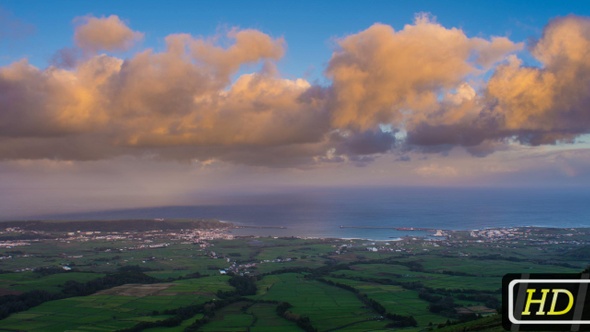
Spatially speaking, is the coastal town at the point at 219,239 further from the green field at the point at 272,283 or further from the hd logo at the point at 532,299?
the hd logo at the point at 532,299

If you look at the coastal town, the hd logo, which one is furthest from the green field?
the hd logo

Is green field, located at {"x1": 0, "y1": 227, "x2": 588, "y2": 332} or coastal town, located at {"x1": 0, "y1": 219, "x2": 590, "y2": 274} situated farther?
coastal town, located at {"x1": 0, "y1": 219, "x2": 590, "y2": 274}

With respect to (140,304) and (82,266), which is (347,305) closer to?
(140,304)

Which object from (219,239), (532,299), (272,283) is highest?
(532,299)

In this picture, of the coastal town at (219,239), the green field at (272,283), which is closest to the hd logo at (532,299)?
the green field at (272,283)

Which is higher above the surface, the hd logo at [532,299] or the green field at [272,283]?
the hd logo at [532,299]

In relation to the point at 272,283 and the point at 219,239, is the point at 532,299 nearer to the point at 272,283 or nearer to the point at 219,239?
the point at 272,283

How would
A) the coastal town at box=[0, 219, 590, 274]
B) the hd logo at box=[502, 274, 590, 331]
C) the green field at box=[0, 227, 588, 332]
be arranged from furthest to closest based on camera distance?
1. the coastal town at box=[0, 219, 590, 274]
2. the green field at box=[0, 227, 588, 332]
3. the hd logo at box=[502, 274, 590, 331]

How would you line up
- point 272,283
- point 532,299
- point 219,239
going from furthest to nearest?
point 219,239
point 272,283
point 532,299

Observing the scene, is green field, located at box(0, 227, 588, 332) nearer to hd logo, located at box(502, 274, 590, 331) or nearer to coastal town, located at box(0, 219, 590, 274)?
coastal town, located at box(0, 219, 590, 274)

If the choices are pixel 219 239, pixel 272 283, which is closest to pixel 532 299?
pixel 272 283

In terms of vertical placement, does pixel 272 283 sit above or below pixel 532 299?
below

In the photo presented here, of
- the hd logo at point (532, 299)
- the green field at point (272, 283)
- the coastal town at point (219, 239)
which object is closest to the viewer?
the hd logo at point (532, 299)
